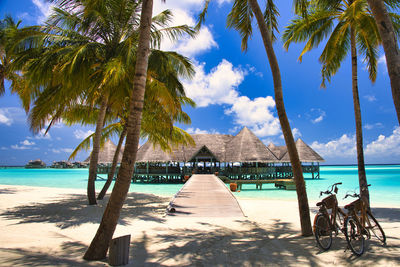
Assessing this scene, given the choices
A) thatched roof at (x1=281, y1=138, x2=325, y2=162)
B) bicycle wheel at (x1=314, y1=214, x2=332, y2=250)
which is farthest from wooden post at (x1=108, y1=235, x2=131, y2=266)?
thatched roof at (x1=281, y1=138, x2=325, y2=162)

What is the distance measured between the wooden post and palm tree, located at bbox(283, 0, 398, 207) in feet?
22.8

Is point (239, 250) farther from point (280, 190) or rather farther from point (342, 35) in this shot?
point (280, 190)

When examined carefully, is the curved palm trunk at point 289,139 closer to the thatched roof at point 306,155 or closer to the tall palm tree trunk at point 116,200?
the tall palm tree trunk at point 116,200

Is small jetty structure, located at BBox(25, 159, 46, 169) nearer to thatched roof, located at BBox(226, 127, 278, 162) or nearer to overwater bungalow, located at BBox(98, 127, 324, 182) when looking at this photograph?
overwater bungalow, located at BBox(98, 127, 324, 182)

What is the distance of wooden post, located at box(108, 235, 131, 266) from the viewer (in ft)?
12.0

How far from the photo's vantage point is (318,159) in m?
32.2

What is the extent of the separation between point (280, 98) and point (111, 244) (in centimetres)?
417

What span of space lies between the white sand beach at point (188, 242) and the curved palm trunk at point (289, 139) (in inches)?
16.6

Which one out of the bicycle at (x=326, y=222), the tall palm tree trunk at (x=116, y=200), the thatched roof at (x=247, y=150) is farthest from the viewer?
the thatched roof at (x=247, y=150)

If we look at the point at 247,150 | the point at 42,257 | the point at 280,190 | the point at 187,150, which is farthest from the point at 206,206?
the point at 187,150

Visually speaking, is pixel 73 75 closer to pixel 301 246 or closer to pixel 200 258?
pixel 200 258

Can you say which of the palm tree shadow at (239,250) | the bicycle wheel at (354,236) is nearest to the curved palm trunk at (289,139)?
the palm tree shadow at (239,250)

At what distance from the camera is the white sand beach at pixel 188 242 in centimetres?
399

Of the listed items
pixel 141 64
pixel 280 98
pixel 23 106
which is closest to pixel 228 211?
pixel 280 98
